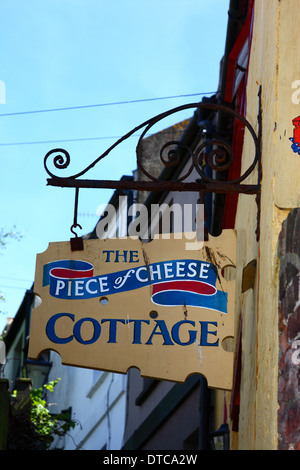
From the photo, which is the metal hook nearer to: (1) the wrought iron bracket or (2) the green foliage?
(1) the wrought iron bracket

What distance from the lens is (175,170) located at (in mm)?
14852

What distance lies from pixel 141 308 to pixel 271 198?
3.58 ft

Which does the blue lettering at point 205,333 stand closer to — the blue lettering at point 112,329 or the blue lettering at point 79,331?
the blue lettering at point 112,329

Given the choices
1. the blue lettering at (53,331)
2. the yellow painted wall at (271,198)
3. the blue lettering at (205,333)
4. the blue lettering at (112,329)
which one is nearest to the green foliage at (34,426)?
the yellow painted wall at (271,198)

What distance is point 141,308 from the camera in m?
5.99

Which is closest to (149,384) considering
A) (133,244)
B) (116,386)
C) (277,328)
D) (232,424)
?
(116,386)

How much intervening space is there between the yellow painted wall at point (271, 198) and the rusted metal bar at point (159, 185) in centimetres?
16

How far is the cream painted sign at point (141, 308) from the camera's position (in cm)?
580

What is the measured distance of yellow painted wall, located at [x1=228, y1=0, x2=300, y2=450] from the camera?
206 inches

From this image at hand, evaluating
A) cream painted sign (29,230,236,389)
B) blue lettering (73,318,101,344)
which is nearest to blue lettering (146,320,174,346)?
cream painted sign (29,230,236,389)

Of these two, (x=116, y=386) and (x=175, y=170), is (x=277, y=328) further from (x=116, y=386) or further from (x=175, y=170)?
(x=116, y=386)

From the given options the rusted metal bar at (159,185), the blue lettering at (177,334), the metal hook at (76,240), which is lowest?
the blue lettering at (177,334)

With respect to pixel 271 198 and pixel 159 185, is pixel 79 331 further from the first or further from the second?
pixel 271 198

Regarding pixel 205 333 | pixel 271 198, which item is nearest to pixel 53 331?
pixel 205 333
